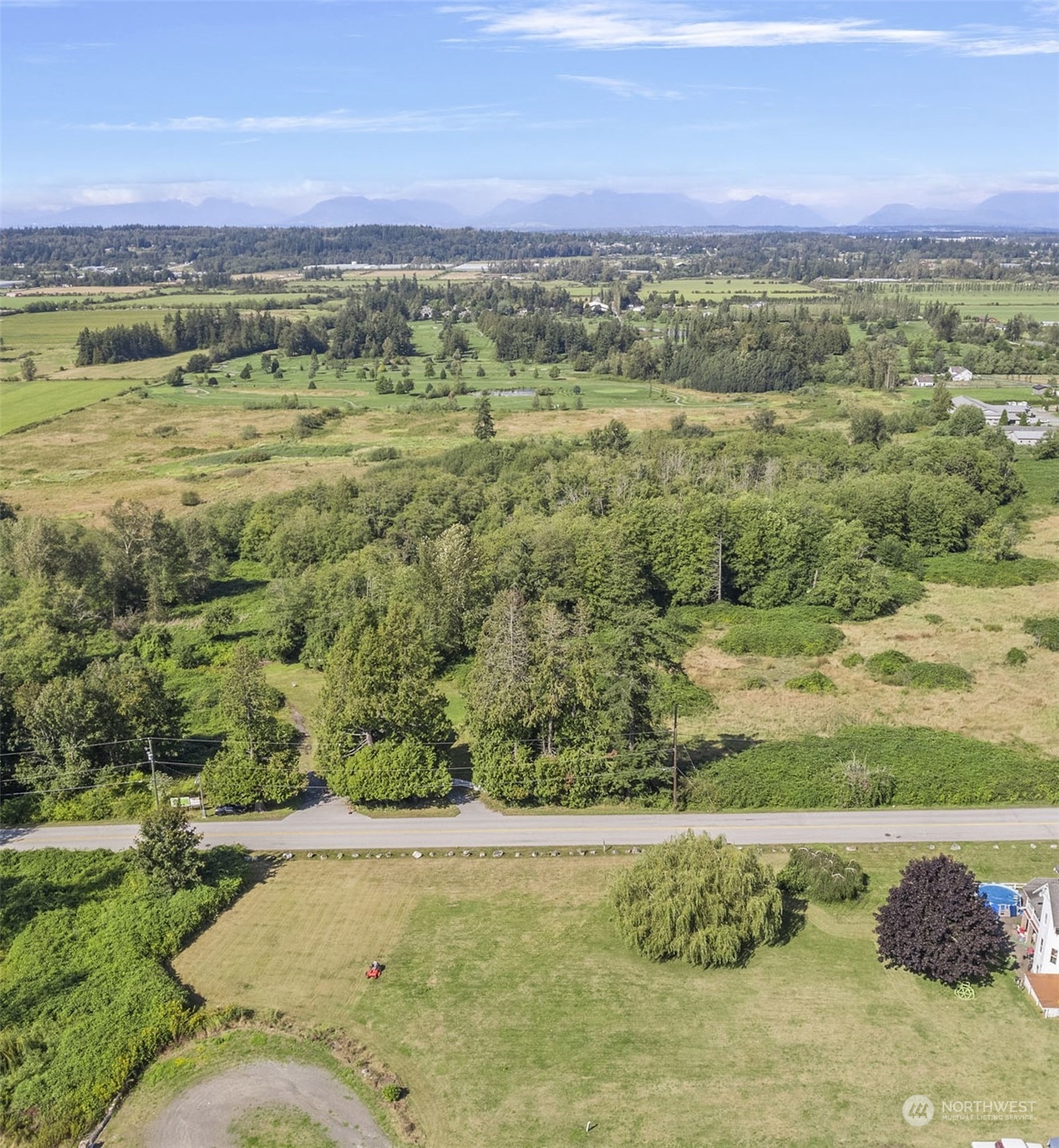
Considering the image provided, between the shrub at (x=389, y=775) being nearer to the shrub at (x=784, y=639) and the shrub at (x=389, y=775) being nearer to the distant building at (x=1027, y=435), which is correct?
the shrub at (x=784, y=639)

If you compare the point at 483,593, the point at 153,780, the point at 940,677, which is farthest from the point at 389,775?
the point at 940,677

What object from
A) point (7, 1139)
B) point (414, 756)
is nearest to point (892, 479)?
point (414, 756)

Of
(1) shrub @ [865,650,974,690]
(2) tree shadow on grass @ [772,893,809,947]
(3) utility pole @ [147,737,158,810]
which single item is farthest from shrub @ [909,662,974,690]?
(3) utility pole @ [147,737,158,810]

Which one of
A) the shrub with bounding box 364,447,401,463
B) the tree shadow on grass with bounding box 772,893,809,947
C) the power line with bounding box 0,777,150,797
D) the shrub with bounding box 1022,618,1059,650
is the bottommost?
the tree shadow on grass with bounding box 772,893,809,947

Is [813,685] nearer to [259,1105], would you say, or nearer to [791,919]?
[791,919]

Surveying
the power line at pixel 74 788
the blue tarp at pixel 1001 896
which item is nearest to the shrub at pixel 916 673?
the blue tarp at pixel 1001 896

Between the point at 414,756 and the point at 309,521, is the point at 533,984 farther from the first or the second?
the point at 309,521

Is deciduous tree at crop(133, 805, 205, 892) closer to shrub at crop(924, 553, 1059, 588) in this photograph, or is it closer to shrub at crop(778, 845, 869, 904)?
shrub at crop(778, 845, 869, 904)
